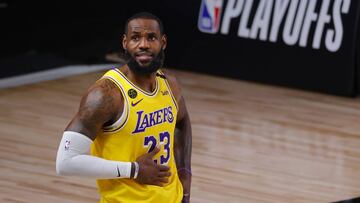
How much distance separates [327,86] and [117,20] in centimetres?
284

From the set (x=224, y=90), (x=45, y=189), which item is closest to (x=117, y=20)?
(x=224, y=90)

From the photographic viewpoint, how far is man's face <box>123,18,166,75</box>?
172 inches

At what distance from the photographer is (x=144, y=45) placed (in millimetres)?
4348

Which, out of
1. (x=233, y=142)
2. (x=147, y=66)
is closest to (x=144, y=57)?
(x=147, y=66)

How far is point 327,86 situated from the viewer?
34.7 ft

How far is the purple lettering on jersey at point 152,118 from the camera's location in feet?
14.6

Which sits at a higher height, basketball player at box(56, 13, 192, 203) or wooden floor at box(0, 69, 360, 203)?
basketball player at box(56, 13, 192, 203)

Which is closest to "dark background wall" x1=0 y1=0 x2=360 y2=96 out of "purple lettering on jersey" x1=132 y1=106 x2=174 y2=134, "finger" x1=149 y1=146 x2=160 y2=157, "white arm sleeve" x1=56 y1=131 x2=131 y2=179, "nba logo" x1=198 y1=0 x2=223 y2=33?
"nba logo" x1=198 y1=0 x2=223 y2=33

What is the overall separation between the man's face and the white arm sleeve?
422 mm

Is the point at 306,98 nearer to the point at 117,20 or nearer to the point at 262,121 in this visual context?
the point at 262,121

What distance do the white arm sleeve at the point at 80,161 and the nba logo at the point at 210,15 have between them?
6.94m

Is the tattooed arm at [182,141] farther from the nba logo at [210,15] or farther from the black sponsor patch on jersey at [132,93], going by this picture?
the nba logo at [210,15]

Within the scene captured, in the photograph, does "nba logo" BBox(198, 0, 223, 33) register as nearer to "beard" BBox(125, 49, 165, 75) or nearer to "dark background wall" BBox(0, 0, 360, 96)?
"dark background wall" BBox(0, 0, 360, 96)

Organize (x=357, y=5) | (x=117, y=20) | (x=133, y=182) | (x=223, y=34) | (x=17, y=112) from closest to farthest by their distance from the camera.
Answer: (x=133, y=182) → (x=17, y=112) → (x=357, y=5) → (x=223, y=34) → (x=117, y=20)
